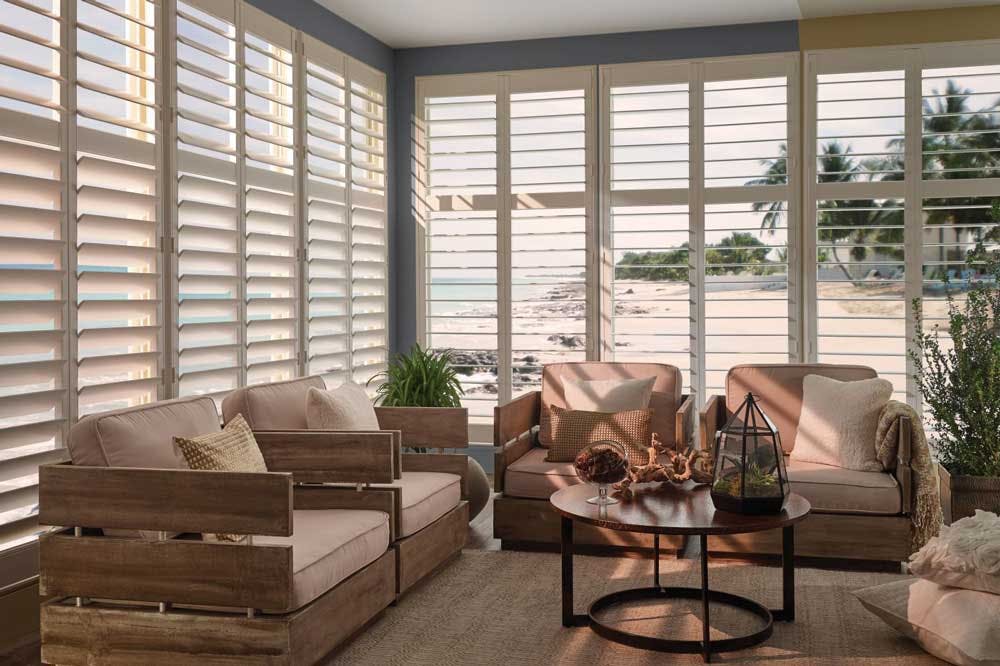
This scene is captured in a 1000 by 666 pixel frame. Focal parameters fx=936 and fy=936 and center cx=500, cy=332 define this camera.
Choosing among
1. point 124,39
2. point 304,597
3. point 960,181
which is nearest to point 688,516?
point 304,597

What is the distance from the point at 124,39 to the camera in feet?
12.9

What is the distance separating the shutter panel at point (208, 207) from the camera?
14.3 ft

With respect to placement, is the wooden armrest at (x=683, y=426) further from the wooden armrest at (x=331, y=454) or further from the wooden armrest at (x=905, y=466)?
the wooden armrest at (x=331, y=454)

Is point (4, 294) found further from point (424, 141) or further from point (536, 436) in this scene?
point (424, 141)

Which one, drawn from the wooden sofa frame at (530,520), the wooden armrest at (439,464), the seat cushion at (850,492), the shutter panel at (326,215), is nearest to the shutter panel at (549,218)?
the shutter panel at (326,215)

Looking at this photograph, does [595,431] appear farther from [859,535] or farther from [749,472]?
[749,472]

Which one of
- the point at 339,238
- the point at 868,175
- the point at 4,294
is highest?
the point at 868,175

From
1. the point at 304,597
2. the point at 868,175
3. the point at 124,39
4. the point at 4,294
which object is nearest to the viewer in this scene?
the point at 304,597

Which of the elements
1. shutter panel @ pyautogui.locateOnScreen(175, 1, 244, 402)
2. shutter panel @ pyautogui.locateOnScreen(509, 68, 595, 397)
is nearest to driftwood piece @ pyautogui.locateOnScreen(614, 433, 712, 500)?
shutter panel @ pyautogui.locateOnScreen(175, 1, 244, 402)

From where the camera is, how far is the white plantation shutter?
378 cm

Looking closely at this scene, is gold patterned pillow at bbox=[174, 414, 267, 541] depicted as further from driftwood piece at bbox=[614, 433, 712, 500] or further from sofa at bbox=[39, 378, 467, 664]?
driftwood piece at bbox=[614, 433, 712, 500]

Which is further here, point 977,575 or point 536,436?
point 536,436

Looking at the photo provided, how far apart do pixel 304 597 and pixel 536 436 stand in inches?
101

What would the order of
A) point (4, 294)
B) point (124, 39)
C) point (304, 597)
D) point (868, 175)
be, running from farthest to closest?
point (868, 175) → point (124, 39) → point (4, 294) → point (304, 597)
